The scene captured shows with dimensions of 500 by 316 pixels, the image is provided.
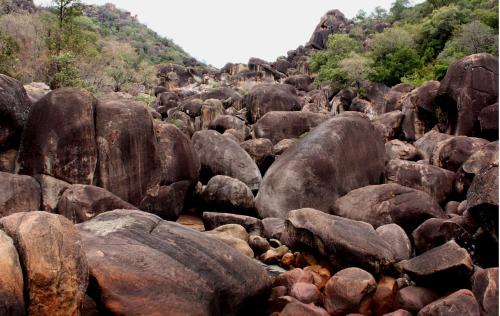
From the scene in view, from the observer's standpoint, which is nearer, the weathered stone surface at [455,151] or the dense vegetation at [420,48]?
the weathered stone surface at [455,151]

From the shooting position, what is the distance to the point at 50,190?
13.1 metres

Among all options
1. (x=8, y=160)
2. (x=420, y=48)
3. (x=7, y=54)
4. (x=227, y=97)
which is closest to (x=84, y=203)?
(x=8, y=160)

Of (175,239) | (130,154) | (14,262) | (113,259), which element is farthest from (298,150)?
(14,262)

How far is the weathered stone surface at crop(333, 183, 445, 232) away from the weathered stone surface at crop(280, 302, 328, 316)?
552 cm

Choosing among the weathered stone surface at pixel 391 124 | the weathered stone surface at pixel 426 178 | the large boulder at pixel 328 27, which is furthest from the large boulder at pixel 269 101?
the large boulder at pixel 328 27

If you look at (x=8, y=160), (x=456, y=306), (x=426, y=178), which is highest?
(x=8, y=160)

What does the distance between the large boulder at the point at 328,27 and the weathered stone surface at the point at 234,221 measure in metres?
62.8

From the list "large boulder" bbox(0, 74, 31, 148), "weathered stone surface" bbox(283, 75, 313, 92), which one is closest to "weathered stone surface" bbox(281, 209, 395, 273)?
"large boulder" bbox(0, 74, 31, 148)

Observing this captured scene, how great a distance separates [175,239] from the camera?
855 centimetres

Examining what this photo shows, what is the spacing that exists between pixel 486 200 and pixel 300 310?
4471mm

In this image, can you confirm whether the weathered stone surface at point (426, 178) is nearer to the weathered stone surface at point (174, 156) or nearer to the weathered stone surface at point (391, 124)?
the weathered stone surface at point (174, 156)

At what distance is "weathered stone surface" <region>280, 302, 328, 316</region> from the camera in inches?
344

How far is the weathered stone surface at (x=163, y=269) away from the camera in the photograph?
7113 mm

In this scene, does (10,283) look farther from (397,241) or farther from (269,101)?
(269,101)
